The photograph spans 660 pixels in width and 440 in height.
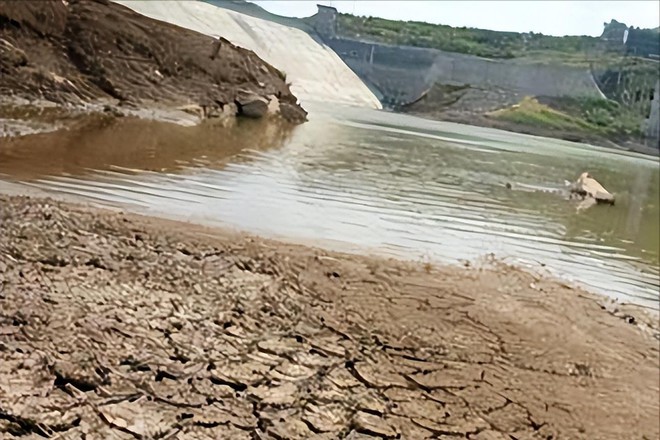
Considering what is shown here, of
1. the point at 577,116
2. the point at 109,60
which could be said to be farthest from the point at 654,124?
the point at 109,60

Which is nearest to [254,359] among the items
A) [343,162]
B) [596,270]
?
[596,270]

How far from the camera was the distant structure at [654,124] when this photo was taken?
57438 millimetres

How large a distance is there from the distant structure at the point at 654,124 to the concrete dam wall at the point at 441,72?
5134 millimetres

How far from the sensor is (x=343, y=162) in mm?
15391

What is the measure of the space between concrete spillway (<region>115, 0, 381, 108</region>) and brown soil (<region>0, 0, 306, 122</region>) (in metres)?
13.1

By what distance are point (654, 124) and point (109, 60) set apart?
169 feet

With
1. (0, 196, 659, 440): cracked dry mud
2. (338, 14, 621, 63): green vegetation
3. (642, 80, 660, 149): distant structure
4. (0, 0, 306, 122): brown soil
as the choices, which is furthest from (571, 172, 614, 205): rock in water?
(338, 14, 621, 63): green vegetation

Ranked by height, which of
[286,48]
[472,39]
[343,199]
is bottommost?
→ [343,199]

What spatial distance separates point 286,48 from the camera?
54.3 m

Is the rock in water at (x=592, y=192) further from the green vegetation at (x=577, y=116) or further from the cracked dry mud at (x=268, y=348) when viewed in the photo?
the green vegetation at (x=577, y=116)

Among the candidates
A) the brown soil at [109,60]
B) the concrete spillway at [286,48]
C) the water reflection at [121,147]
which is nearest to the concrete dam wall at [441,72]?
the concrete spillway at [286,48]

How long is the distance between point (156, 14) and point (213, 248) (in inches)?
1243

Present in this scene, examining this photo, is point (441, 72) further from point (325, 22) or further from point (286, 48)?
point (286, 48)

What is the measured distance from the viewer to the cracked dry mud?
9.95 feet
